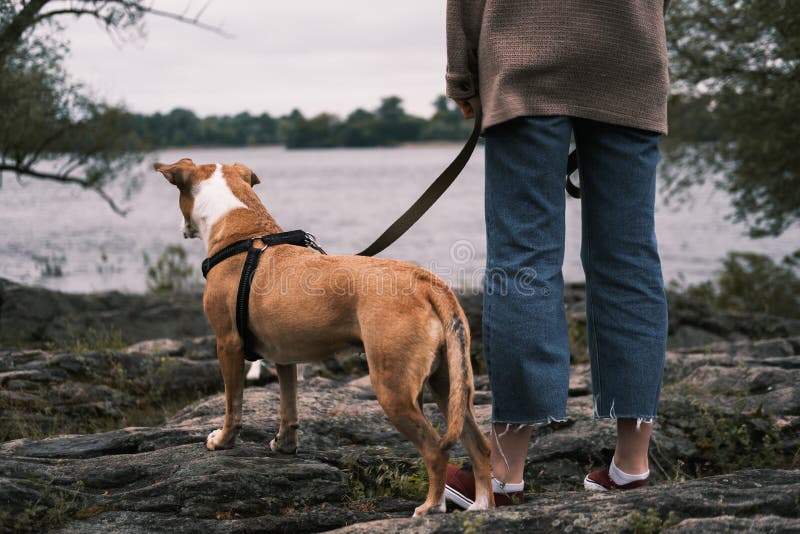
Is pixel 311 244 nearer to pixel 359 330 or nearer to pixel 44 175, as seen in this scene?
pixel 359 330

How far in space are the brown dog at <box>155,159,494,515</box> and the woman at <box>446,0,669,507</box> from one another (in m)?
0.27

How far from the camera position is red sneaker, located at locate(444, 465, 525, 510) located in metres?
3.46

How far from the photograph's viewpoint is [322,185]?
59188 mm

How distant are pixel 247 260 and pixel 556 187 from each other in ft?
4.87

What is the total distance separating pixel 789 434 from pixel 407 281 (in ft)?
9.38

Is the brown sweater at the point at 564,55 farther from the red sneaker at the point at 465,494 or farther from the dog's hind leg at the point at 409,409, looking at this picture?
the red sneaker at the point at 465,494

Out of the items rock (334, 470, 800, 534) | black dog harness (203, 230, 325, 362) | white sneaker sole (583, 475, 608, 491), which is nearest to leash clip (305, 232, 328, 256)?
black dog harness (203, 230, 325, 362)

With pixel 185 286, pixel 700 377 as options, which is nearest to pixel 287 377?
pixel 700 377

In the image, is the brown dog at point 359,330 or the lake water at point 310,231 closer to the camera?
the brown dog at point 359,330

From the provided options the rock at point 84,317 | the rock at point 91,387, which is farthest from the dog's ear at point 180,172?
the rock at point 84,317

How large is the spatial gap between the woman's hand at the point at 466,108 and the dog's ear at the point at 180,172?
1.47 metres

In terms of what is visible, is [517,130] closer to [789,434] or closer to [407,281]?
[407,281]

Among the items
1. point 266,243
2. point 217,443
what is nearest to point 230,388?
point 217,443

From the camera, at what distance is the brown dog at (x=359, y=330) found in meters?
3.17
